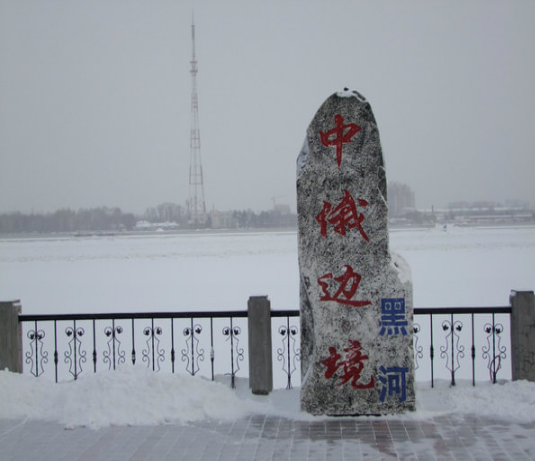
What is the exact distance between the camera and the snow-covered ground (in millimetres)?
6539

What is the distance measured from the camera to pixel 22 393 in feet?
22.7

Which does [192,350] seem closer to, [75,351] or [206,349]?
[75,351]

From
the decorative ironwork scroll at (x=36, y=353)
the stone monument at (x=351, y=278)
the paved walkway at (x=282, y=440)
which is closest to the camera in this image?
the paved walkway at (x=282, y=440)

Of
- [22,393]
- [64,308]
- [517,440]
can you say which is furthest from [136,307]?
[517,440]

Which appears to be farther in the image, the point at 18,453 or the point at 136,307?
the point at 136,307

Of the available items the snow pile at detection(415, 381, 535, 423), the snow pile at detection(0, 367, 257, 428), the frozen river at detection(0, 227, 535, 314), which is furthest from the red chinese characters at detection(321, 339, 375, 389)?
the frozen river at detection(0, 227, 535, 314)

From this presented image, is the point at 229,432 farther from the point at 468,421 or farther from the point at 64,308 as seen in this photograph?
the point at 64,308

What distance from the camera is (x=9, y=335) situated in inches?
291

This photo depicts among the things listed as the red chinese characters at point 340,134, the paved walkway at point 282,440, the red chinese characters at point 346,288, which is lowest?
the paved walkway at point 282,440

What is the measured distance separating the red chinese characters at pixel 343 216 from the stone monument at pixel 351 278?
0.01 m

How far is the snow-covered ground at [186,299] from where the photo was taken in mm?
6539

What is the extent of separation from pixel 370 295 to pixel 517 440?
193cm

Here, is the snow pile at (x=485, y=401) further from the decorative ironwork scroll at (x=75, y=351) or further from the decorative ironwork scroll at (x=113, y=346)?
the decorative ironwork scroll at (x=75, y=351)

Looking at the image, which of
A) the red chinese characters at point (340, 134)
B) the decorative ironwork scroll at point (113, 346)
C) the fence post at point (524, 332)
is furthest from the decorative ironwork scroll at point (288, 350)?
the fence post at point (524, 332)
